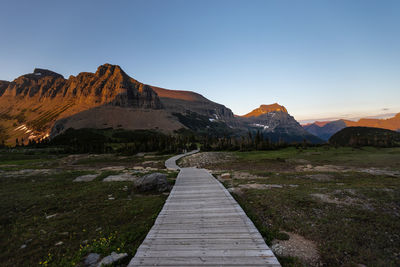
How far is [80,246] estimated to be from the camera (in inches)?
263

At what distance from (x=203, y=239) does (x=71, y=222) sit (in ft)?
24.6

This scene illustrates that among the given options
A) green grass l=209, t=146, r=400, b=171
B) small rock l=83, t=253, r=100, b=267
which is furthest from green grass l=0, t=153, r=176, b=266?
green grass l=209, t=146, r=400, b=171

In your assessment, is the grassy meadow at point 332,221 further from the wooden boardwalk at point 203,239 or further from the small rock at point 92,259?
the small rock at point 92,259

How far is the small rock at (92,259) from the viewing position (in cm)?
564

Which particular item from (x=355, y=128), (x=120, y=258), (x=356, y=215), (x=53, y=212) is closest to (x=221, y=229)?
(x=120, y=258)

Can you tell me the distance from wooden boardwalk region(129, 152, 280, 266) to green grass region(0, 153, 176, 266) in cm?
102

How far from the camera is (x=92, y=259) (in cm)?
585

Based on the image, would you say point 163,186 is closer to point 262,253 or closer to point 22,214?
point 22,214

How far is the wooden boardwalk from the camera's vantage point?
5125 millimetres

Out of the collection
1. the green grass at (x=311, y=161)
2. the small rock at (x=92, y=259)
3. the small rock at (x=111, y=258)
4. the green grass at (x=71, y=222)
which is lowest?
the green grass at (x=311, y=161)

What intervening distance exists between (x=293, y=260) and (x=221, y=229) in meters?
2.67

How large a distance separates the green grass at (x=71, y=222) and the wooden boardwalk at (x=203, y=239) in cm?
102

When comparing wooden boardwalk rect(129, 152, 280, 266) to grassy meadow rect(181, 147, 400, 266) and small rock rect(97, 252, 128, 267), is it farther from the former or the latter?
grassy meadow rect(181, 147, 400, 266)

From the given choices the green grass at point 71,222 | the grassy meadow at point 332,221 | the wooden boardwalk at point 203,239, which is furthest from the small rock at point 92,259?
the grassy meadow at point 332,221
